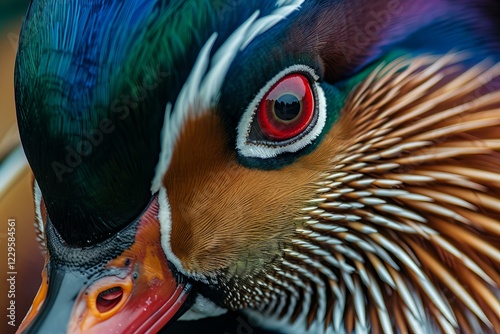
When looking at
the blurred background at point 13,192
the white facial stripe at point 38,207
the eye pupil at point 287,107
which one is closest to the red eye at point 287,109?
the eye pupil at point 287,107

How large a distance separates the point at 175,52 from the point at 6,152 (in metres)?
0.78

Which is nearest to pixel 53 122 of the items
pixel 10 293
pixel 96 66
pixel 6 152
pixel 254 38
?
pixel 96 66

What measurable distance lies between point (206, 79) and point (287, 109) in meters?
0.13

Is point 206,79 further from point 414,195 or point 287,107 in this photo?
point 414,195

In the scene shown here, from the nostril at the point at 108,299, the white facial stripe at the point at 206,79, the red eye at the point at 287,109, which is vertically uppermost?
the white facial stripe at the point at 206,79

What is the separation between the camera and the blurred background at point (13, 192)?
131cm

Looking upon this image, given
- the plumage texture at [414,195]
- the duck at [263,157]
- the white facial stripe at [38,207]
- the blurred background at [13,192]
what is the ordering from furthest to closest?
the blurred background at [13,192] < the white facial stripe at [38,207] < the plumage texture at [414,195] < the duck at [263,157]

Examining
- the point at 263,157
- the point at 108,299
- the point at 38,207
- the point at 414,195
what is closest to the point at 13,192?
the point at 38,207

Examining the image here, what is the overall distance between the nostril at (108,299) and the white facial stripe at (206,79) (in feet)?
0.65

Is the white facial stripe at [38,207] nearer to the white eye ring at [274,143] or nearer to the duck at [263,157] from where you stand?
the duck at [263,157]

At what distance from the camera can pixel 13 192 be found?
1.36 meters

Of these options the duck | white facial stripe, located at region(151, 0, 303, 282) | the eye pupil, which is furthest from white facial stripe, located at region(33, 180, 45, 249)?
the eye pupil

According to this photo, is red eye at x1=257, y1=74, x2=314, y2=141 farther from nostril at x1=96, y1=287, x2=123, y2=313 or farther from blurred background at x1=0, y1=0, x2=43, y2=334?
blurred background at x1=0, y1=0, x2=43, y2=334

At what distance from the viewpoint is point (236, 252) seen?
869 millimetres
